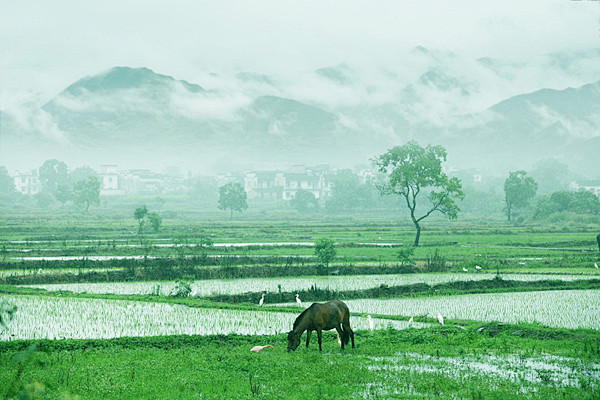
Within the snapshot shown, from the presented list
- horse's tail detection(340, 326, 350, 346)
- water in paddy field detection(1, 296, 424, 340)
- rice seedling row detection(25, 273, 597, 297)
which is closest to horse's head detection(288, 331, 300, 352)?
horse's tail detection(340, 326, 350, 346)

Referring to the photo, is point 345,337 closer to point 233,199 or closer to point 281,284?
point 281,284

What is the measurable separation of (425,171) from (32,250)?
106 feet

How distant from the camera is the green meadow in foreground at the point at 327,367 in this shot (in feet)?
37.7

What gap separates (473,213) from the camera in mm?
118375

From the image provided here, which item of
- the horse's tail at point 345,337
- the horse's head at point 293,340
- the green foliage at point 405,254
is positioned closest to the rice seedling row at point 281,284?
the green foliage at point 405,254

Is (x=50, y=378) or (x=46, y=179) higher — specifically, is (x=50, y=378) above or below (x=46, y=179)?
below

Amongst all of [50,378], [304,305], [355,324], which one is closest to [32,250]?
[304,305]

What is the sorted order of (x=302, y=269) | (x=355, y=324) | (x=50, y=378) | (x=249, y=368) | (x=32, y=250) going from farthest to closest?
(x=32, y=250) < (x=302, y=269) < (x=355, y=324) < (x=249, y=368) < (x=50, y=378)

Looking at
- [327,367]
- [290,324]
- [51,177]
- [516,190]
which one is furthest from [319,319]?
[51,177]

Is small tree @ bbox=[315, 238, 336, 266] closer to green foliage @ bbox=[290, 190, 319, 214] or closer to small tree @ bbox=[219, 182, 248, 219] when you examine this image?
small tree @ bbox=[219, 182, 248, 219]

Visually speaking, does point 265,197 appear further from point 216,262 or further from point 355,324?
point 355,324

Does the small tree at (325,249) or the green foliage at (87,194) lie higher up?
the green foliage at (87,194)

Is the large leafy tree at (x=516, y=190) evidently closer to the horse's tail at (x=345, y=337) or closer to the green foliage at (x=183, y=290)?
the green foliage at (x=183, y=290)

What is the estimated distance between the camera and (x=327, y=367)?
1327cm
